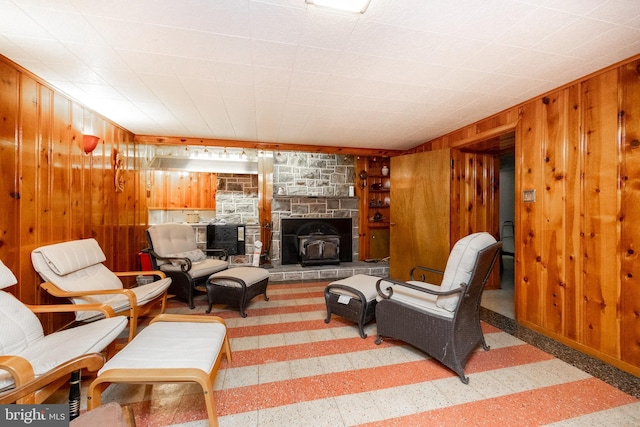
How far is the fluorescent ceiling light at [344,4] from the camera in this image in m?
1.42

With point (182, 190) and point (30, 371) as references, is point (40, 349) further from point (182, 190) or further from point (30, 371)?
point (182, 190)

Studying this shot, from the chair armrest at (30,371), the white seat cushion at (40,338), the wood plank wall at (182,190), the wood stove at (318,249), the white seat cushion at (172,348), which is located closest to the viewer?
the chair armrest at (30,371)

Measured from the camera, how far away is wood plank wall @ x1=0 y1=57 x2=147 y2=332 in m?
2.02

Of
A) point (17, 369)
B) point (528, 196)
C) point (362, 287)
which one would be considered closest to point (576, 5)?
point (528, 196)

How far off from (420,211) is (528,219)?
4.72 feet

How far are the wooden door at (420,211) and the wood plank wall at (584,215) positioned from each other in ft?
3.07

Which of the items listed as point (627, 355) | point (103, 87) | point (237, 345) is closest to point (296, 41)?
point (103, 87)

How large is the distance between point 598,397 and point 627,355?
23.2 inches

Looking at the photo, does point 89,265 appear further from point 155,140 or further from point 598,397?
point 598,397

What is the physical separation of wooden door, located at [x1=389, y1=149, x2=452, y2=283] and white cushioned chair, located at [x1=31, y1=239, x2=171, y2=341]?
11.0 feet

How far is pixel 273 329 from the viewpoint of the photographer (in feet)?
8.49

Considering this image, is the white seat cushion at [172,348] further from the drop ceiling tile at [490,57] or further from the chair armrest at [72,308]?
the drop ceiling tile at [490,57]

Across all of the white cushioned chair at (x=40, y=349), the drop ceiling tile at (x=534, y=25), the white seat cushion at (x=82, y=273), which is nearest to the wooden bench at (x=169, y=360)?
the white cushioned chair at (x=40, y=349)

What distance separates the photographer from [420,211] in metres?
3.98
